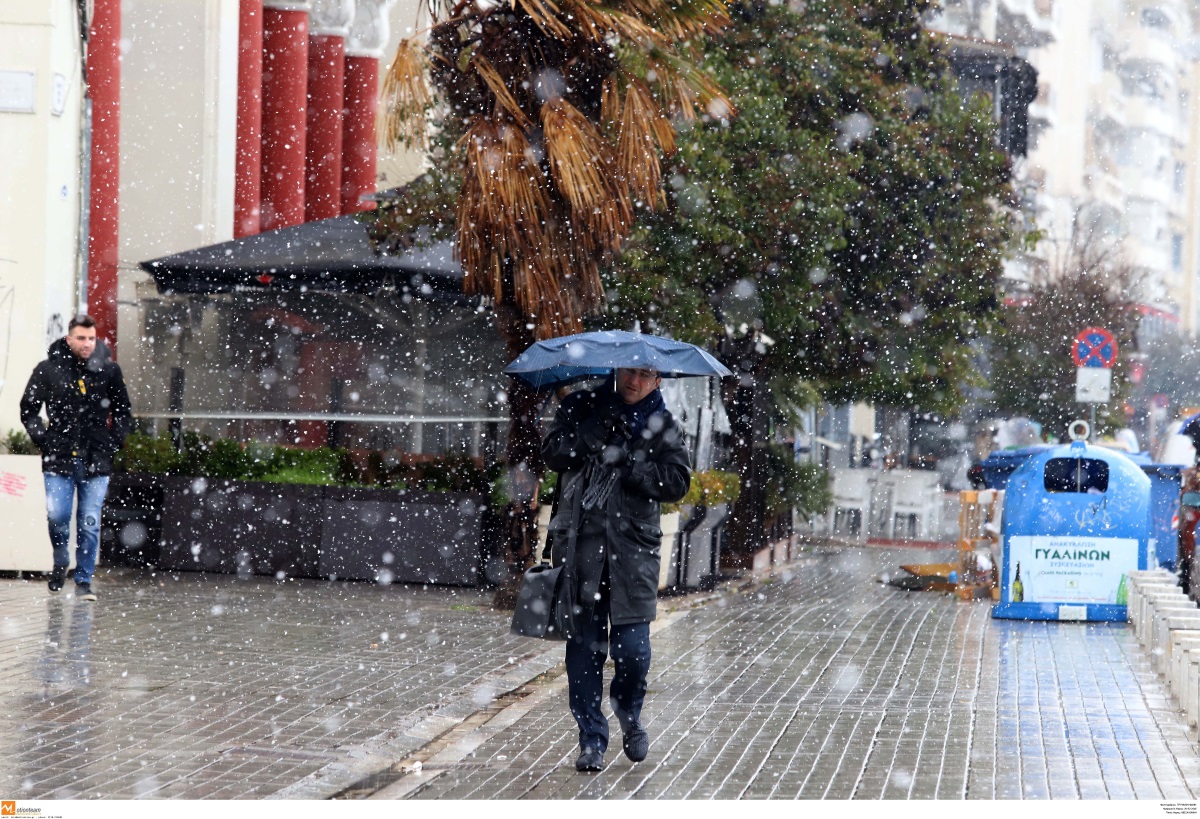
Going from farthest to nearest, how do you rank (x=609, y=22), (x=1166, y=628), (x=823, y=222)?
(x=823, y=222) < (x=609, y=22) < (x=1166, y=628)

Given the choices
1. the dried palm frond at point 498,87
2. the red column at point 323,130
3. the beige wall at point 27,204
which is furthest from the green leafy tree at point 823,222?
the red column at point 323,130

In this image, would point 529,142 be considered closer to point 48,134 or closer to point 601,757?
point 48,134

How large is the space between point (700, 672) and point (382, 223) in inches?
216

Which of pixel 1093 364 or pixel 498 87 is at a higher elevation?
pixel 498 87

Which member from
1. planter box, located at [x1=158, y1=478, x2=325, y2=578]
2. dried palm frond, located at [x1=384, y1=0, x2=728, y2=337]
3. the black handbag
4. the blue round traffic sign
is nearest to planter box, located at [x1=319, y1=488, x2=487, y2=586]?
planter box, located at [x1=158, y1=478, x2=325, y2=578]

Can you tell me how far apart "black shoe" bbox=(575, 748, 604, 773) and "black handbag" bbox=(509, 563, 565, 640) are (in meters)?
0.46

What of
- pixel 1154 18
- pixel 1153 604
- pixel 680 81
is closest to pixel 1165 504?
pixel 1153 604

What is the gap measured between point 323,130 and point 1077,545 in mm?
13899

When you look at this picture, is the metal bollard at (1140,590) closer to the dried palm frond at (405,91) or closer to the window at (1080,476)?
the window at (1080,476)

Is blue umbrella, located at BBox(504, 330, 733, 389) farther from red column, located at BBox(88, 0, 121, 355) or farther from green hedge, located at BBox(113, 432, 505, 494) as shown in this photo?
red column, located at BBox(88, 0, 121, 355)

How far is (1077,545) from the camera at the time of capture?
13.8m

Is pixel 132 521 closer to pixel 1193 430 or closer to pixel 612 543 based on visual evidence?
pixel 612 543

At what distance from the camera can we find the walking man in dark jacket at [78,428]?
39.6 feet

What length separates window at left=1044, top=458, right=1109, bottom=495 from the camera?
14.3 m
